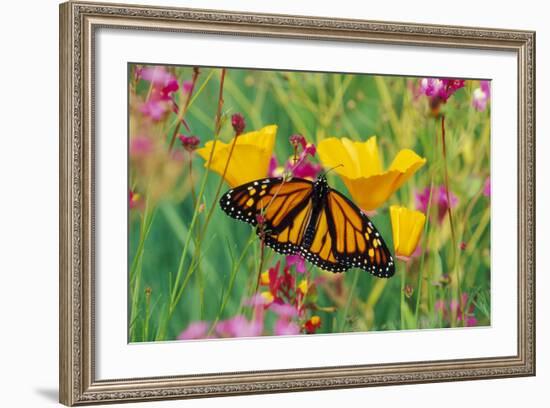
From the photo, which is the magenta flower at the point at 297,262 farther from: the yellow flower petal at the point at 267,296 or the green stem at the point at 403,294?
the green stem at the point at 403,294

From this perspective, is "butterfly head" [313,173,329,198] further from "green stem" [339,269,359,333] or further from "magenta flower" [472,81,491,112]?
"magenta flower" [472,81,491,112]

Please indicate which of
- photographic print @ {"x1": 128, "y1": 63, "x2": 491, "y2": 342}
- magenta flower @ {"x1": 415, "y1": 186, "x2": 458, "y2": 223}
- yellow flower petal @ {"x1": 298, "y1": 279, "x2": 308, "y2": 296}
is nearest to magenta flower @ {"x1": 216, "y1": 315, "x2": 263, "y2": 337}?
photographic print @ {"x1": 128, "y1": 63, "x2": 491, "y2": 342}

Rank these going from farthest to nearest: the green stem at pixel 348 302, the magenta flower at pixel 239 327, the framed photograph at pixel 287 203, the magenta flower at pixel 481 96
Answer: the magenta flower at pixel 481 96 < the green stem at pixel 348 302 < the magenta flower at pixel 239 327 < the framed photograph at pixel 287 203

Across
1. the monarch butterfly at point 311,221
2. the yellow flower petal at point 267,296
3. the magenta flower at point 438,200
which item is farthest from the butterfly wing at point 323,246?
the magenta flower at point 438,200

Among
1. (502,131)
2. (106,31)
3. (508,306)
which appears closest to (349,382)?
(508,306)

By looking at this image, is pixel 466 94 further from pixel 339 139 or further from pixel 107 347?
pixel 107 347
